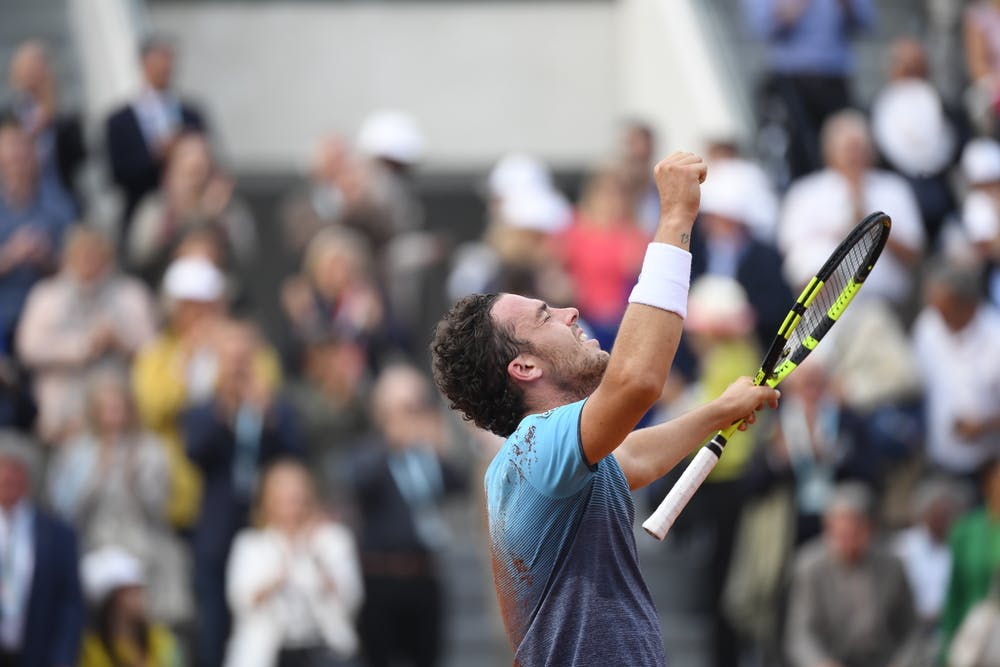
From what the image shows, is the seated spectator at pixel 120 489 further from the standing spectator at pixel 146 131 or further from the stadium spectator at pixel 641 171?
the stadium spectator at pixel 641 171

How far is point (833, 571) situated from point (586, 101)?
25.7ft

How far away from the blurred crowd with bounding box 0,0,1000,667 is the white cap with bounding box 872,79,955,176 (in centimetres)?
16

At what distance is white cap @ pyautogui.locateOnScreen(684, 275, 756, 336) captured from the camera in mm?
11516

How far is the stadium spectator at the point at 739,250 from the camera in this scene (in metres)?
12.1

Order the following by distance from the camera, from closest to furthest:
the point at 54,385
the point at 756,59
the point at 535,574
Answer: the point at 535,574 → the point at 54,385 → the point at 756,59

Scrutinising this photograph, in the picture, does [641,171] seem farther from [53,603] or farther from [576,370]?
[576,370]

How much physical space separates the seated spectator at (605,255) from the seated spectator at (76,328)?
2653 mm

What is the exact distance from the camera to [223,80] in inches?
695

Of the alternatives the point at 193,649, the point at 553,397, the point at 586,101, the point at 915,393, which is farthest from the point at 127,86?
the point at 553,397

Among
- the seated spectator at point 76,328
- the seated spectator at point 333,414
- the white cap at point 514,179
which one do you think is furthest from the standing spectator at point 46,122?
the white cap at point 514,179

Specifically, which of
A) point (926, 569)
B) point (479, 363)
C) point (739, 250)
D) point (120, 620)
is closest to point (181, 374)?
point (120, 620)

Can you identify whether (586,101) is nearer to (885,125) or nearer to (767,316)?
(885,125)

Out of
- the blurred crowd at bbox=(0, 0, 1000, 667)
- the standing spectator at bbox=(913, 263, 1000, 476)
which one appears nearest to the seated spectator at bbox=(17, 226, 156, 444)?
the blurred crowd at bbox=(0, 0, 1000, 667)

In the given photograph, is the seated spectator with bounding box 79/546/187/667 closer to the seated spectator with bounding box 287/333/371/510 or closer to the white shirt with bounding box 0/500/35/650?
the white shirt with bounding box 0/500/35/650
